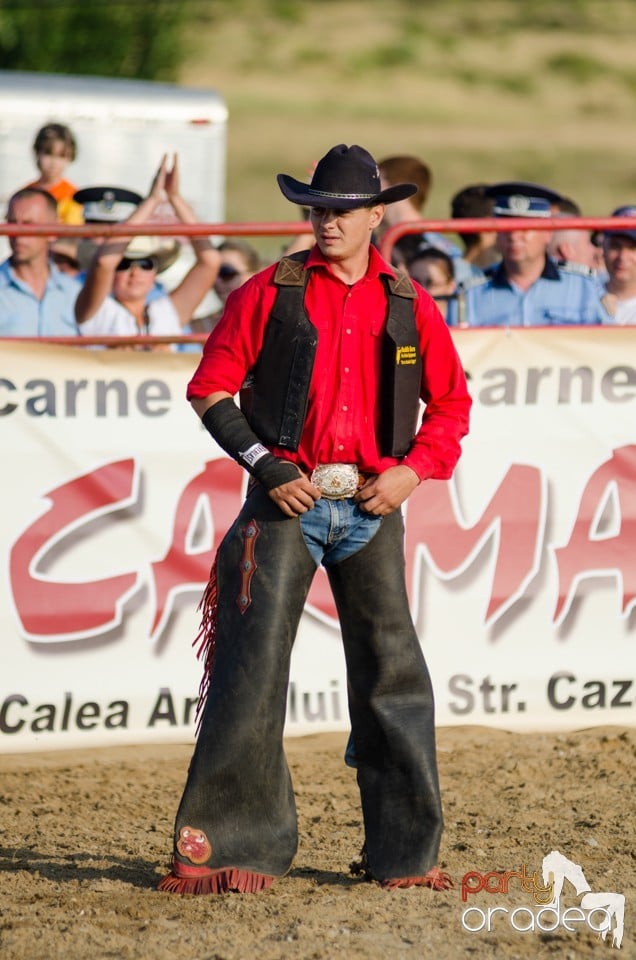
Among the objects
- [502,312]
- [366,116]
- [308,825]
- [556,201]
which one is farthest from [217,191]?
[366,116]

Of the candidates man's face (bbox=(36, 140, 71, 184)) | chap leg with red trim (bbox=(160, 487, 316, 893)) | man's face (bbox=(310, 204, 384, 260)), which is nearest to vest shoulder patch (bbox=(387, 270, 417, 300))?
man's face (bbox=(310, 204, 384, 260))

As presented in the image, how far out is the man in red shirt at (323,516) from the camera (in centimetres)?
442

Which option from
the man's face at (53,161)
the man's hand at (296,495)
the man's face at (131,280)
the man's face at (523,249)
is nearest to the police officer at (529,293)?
the man's face at (523,249)

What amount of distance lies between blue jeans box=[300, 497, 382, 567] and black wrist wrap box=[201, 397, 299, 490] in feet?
0.58

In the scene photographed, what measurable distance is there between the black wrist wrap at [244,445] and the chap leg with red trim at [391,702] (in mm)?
386

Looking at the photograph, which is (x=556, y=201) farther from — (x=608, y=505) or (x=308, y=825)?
(x=308, y=825)

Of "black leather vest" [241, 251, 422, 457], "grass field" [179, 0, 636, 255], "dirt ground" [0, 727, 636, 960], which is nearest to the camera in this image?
"dirt ground" [0, 727, 636, 960]

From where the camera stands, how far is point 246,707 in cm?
447

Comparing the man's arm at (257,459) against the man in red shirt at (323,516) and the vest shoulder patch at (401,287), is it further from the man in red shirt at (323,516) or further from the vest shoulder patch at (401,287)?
the vest shoulder patch at (401,287)

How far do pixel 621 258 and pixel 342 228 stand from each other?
4.23 m

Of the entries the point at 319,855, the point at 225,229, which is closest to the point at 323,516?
the point at 319,855

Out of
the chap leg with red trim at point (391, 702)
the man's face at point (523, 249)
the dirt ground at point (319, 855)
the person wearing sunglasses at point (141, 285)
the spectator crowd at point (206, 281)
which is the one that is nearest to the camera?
the dirt ground at point (319, 855)

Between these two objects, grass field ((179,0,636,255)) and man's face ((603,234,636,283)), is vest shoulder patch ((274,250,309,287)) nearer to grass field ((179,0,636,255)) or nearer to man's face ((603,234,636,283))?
man's face ((603,234,636,283))

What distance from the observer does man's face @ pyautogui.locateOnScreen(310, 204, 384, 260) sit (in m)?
4.36
